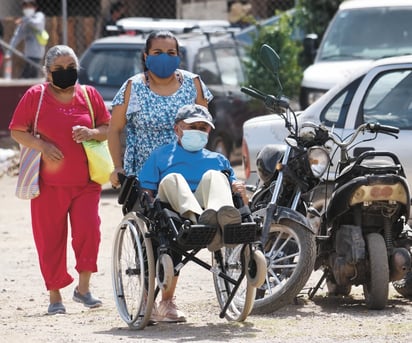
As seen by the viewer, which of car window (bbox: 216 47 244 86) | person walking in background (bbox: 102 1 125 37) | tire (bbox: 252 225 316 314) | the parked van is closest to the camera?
tire (bbox: 252 225 316 314)

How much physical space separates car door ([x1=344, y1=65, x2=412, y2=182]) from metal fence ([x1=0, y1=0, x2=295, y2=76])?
9292 millimetres

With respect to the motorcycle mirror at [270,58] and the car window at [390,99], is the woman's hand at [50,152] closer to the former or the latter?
the motorcycle mirror at [270,58]

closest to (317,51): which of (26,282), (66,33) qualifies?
(66,33)

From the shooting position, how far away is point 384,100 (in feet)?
31.7

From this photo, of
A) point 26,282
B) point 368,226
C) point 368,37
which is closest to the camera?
point 368,226

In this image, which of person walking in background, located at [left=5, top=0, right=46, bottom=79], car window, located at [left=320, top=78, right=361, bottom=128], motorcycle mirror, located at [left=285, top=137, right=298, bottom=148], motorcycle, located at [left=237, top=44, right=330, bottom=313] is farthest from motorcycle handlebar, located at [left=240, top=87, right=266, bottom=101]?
person walking in background, located at [left=5, top=0, right=46, bottom=79]

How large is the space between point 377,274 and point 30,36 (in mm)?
12547

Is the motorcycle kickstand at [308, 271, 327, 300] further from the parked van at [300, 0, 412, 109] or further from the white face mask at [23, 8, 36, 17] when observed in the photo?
the white face mask at [23, 8, 36, 17]

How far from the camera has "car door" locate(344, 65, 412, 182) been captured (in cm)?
952

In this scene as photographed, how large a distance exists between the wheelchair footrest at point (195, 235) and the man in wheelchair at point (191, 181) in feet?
0.18

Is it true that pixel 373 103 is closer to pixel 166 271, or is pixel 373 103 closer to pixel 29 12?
pixel 166 271

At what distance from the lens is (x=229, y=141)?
16.3m

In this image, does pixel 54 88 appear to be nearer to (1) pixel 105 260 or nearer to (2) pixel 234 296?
(2) pixel 234 296

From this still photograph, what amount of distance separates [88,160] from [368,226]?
1.91 m
